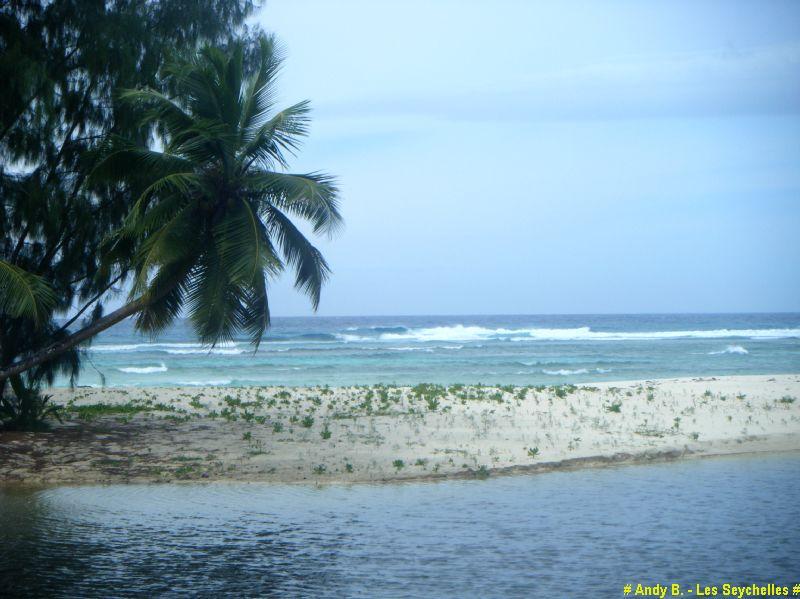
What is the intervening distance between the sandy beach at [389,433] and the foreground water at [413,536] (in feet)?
3.09

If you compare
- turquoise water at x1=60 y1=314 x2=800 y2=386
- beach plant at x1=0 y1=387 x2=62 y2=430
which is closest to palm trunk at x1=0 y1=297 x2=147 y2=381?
beach plant at x1=0 y1=387 x2=62 y2=430

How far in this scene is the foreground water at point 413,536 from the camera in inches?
283

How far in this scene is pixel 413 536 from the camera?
8789mm

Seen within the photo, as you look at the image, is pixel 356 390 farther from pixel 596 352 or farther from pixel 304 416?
pixel 596 352

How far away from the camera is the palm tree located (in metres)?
11.9

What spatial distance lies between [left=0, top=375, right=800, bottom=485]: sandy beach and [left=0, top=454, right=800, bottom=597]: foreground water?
37.1 inches

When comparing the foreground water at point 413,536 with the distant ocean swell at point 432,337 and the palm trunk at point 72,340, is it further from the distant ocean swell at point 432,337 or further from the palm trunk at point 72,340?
the distant ocean swell at point 432,337

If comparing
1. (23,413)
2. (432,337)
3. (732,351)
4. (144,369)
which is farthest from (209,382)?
(432,337)

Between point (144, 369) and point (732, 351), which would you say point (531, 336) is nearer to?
point (732, 351)

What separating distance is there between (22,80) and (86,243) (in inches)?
118

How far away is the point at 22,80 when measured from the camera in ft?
39.4

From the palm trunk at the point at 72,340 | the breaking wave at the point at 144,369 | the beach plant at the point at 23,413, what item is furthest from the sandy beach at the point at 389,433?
the breaking wave at the point at 144,369

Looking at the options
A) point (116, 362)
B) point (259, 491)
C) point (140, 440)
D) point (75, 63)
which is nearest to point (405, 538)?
point (259, 491)

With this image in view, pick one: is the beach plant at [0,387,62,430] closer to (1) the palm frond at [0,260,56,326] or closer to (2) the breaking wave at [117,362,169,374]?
(1) the palm frond at [0,260,56,326]
